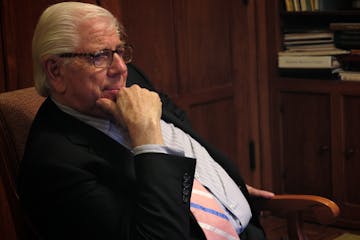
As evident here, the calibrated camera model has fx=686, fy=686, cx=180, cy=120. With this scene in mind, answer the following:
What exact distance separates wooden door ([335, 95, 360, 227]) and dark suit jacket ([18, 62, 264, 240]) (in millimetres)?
1823

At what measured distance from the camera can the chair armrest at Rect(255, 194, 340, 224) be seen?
1910mm

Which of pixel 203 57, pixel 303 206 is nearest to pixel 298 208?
pixel 303 206

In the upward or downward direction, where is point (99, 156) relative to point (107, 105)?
downward

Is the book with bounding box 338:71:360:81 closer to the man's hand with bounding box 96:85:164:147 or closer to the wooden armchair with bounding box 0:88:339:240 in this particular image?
the wooden armchair with bounding box 0:88:339:240

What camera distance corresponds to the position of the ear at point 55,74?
169 centimetres

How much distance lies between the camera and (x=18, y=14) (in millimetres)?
2367

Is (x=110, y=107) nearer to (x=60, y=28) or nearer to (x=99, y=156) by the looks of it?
(x=99, y=156)

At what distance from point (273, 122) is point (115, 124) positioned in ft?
6.25

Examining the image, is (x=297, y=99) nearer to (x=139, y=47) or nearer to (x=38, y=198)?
(x=139, y=47)

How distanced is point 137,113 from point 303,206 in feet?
1.91

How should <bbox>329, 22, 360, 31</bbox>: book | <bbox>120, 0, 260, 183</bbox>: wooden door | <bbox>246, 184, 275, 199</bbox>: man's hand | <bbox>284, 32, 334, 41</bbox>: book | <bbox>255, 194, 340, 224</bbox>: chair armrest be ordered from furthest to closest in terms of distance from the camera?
<bbox>284, 32, 334, 41</bbox>: book
<bbox>329, 22, 360, 31</bbox>: book
<bbox>120, 0, 260, 183</bbox>: wooden door
<bbox>246, 184, 275, 199</bbox>: man's hand
<bbox>255, 194, 340, 224</bbox>: chair armrest

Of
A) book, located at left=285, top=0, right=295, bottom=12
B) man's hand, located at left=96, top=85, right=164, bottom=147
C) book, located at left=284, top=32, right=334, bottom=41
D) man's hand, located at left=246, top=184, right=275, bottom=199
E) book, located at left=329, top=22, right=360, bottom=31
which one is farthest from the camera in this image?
book, located at left=285, top=0, right=295, bottom=12

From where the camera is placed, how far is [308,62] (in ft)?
11.2

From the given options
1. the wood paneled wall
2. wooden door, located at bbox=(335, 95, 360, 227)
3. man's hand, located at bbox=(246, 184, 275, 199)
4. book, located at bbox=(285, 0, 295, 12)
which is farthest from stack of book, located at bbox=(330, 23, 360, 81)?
man's hand, located at bbox=(246, 184, 275, 199)
